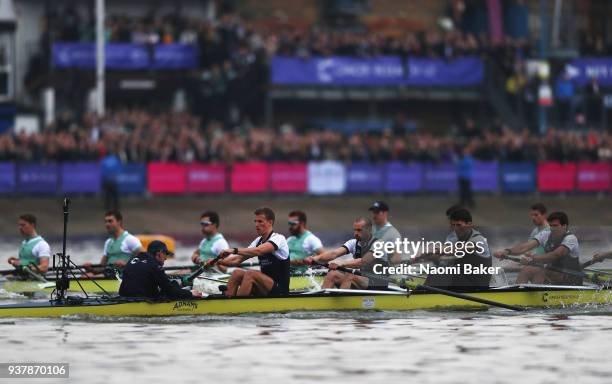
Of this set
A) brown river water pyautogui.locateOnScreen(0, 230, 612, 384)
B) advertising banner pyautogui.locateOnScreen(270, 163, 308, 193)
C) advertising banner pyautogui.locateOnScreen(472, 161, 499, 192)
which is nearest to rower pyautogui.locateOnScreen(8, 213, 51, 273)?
brown river water pyautogui.locateOnScreen(0, 230, 612, 384)

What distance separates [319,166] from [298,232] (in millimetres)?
21677

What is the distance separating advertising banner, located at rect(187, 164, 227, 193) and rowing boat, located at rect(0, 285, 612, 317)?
73.7 feet

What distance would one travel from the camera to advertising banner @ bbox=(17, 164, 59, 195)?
42.7 m

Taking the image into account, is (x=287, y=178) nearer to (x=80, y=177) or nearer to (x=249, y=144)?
(x=249, y=144)

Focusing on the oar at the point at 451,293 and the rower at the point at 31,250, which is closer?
the oar at the point at 451,293

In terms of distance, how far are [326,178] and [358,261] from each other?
933 inches

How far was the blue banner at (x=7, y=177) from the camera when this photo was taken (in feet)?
139

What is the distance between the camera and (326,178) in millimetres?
45531

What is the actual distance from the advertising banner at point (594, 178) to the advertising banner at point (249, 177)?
10324 millimetres

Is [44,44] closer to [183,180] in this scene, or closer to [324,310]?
[183,180]

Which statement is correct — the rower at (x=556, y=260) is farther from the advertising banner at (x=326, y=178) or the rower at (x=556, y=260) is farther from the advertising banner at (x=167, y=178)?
the advertising banner at (x=326, y=178)

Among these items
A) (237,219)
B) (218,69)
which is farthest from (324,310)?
(218,69)

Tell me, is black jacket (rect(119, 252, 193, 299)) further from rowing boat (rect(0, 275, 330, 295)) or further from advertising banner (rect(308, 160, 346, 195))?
advertising banner (rect(308, 160, 346, 195))

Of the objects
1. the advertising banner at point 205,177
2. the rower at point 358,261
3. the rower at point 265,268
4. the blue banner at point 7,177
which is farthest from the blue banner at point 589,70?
the rower at point 265,268
